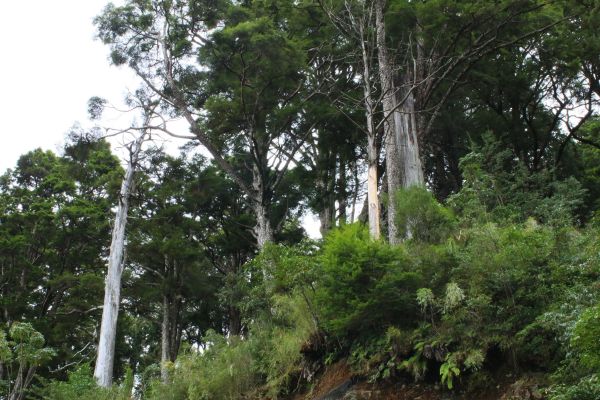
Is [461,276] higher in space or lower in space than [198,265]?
lower

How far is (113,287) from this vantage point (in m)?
15.9

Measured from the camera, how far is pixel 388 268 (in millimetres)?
7070

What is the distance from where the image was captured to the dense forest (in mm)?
6559

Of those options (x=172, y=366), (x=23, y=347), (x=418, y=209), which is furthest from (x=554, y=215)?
(x=23, y=347)

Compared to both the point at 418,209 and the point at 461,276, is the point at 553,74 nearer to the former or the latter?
the point at 418,209

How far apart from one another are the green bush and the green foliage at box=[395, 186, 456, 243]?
132cm

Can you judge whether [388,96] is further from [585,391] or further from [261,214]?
[585,391]

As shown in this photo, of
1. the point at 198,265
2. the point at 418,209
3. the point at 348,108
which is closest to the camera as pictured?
the point at 418,209

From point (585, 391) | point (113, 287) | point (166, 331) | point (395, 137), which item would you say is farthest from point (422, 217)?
point (166, 331)

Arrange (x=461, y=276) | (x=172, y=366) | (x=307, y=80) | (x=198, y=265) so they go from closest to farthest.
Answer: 1. (x=461, y=276)
2. (x=172, y=366)
3. (x=307, y=80)
4. (x=198, y=265)

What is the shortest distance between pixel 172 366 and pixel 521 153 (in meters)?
12.9

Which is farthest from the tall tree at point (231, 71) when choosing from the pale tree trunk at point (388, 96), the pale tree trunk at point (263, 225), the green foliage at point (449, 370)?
the green foliage at point (449, 370)

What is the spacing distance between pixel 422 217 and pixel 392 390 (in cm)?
287

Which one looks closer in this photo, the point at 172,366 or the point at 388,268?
the point at 388,268
